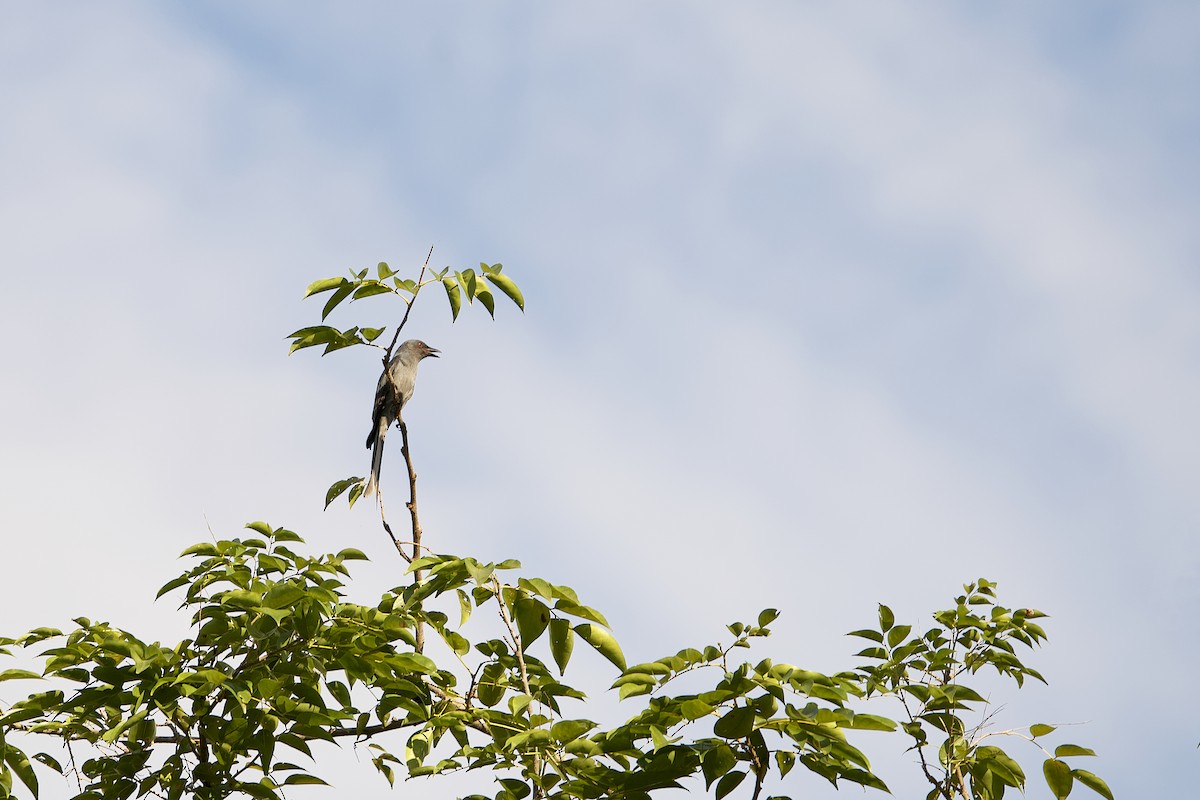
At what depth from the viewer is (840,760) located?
2928mm

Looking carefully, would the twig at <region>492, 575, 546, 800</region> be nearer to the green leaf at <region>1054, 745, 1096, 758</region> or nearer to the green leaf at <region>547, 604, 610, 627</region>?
the green leaf at <region>547, 604, 610, 627</region>

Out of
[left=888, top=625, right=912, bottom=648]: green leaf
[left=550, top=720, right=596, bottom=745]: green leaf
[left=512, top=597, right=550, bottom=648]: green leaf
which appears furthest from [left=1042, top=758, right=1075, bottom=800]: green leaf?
[left=512, top=597, right=550, bottom=648]: green leaf

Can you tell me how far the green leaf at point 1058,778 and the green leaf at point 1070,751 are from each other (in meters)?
0.03

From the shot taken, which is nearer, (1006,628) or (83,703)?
(83,703)

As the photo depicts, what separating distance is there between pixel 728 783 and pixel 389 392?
4787 mm

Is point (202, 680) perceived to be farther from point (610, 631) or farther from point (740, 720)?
point (740, 720)

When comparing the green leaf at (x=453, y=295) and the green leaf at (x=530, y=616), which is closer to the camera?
the green leaf at (x=530, y=616)

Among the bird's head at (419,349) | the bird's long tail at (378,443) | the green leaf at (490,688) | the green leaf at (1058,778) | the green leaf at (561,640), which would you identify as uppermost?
the bird's head at (419,349)

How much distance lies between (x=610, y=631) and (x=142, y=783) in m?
1.62

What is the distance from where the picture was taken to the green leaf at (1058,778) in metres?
3.16

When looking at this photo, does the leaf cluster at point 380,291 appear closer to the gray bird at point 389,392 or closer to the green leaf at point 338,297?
the green leaf at point 338,297

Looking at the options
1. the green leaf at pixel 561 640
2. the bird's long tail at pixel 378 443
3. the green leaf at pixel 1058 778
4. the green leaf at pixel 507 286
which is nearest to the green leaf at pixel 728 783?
the green leaf at pixel 561 640

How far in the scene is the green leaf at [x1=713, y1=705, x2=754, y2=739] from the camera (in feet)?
8.86

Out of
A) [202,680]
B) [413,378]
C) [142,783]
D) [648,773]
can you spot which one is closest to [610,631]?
[648,773]
